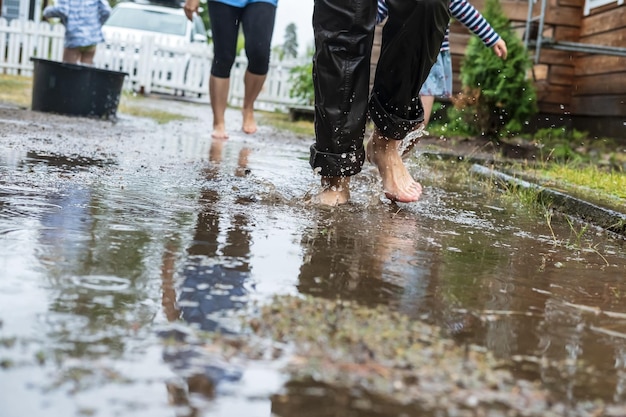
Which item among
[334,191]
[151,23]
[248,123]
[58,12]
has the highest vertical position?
[151,23]

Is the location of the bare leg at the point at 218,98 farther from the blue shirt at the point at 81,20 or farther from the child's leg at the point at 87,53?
the child's leg at the point at 87,53

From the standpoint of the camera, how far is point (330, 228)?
109 inches

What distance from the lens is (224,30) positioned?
248 inches

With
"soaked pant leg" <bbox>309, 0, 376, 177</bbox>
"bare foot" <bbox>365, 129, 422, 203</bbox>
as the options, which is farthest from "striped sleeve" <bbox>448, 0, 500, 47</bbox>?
"soaked pant leg" <bbox>309, 0, 376, 177</bbox>

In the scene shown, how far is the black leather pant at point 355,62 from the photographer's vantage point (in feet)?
10.5

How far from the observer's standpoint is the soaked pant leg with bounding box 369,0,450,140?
10.7 ft

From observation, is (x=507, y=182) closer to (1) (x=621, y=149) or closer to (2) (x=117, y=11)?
(1) (x=621, y=149)

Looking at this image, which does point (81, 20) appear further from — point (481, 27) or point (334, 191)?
point (334, 191)

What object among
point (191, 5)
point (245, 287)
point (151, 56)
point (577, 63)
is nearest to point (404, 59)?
point (245, 287)

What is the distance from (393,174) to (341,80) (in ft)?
1.77

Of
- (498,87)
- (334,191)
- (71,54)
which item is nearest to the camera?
(334,191)

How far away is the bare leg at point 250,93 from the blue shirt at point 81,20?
3.70 meters

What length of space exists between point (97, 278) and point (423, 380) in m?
0.76

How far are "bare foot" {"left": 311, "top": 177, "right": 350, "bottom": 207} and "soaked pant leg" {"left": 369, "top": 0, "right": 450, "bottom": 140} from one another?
31cm
